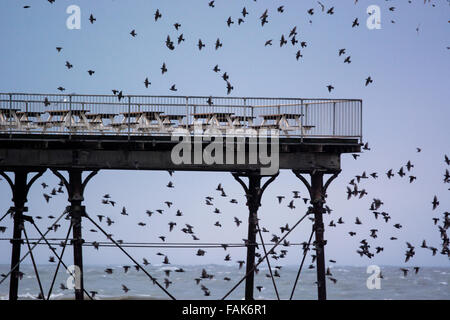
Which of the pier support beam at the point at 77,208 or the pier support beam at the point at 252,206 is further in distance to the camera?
the pier support beam at the point at 252,206

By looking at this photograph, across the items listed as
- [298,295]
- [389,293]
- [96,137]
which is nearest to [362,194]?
[96,137]

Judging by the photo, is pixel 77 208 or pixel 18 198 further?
Result: pixel 18 198

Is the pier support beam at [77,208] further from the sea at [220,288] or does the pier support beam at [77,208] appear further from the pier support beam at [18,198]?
the sea at [220,288]

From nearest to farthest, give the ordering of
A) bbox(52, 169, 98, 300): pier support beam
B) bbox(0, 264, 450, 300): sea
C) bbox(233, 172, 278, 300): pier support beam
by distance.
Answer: bbox(52, 169, 98, 300): pier support beam → bbox(233, 172, 278, 300): pier support beam → bbox(0, 264, 450, 300): sea

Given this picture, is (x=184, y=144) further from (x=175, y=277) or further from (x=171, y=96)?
(x=175, y=277)

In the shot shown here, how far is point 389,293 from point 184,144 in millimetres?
63726

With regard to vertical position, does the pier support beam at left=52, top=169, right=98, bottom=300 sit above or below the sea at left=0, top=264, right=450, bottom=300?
above

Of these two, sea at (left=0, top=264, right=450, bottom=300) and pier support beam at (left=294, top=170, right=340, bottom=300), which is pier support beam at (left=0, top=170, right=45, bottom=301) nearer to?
pier support beam at (left=294, top=170, right=340, bottom=300)

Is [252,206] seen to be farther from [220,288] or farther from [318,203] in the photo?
[220,288]

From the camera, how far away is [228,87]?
1137 inches

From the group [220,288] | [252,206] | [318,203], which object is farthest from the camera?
[220,288]

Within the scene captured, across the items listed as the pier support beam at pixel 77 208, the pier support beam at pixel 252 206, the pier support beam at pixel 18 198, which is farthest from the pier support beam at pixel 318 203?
the pier support beam at pixel 18 198

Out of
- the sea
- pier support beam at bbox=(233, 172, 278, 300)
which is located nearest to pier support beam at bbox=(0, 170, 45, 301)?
pier support beam at bbox=(233, 172, 278, 300)

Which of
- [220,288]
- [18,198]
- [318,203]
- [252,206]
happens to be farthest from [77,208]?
[220,288]
